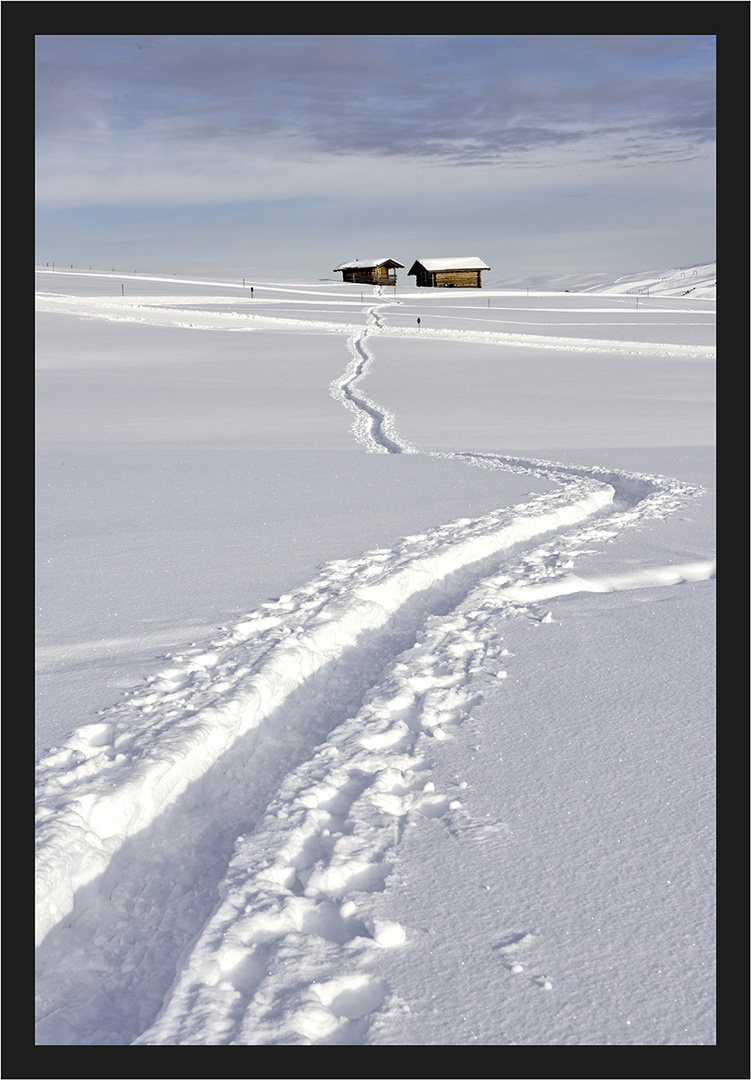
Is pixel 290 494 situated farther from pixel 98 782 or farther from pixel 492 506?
pixel 98 782

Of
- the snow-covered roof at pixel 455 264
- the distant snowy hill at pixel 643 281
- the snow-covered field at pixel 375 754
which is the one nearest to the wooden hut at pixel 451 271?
the snow-covered roof at pixel 455 264

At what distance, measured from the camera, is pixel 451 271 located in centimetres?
8006

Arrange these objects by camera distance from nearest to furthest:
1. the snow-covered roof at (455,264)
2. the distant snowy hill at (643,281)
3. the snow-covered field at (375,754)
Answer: the snow-covered field at (375,754) < the snow-covered roof at (455,264) < the distant snowy hill at (643,281)

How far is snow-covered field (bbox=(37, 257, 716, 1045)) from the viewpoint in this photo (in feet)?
8.29

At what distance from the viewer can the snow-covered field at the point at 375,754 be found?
253 cm

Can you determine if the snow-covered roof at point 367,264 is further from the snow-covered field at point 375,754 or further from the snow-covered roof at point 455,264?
the snow-covered field at point 375,754

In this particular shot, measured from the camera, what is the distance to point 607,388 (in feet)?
64.4

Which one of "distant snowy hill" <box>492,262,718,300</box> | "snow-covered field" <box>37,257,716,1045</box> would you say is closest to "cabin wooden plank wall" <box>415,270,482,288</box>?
"distant snowy hill" <box>492,262,718,300</box>

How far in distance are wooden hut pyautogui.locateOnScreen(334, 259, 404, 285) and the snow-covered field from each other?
7862 centimetres

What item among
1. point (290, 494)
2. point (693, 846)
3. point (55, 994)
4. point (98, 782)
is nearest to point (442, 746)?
point (693, 846)

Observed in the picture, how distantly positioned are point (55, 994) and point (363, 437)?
11031 mm

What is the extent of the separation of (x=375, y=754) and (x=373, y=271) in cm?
8608

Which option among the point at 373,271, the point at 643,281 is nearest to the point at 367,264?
the point at 373,271

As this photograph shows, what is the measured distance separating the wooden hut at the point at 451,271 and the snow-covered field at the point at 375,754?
73.6 meters
